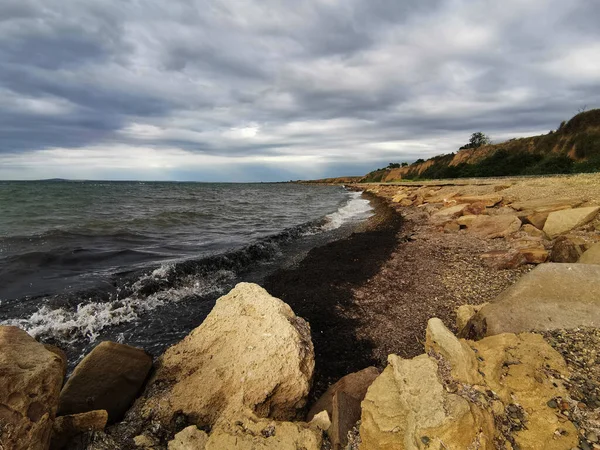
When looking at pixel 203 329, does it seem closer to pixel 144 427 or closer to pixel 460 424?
pixel 144 427

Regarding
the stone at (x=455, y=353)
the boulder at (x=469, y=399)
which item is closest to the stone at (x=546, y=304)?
the boulder at (x=469, y=399)

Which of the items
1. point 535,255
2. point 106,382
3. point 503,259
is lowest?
point 106,382

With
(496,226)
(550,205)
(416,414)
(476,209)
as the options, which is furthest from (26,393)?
(476,209)

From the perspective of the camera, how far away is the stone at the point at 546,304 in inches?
169

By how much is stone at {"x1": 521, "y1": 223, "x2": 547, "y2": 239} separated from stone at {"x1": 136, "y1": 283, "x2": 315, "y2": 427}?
9.30 meters

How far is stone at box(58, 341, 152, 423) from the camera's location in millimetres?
3922

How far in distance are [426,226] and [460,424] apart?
14.4 metres

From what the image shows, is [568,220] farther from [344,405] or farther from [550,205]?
[344,405]

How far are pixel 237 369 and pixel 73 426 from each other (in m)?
1.75

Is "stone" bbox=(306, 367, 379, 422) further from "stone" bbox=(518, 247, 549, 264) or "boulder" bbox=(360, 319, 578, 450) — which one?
"stone" bbox=(518, 247, 549, 264)

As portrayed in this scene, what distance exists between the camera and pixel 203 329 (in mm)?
4793

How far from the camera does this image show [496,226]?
1192 cm

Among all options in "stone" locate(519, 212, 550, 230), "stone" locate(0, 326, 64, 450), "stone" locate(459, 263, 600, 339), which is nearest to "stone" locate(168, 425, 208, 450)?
"stone" locate(0, 326, 64, 450)

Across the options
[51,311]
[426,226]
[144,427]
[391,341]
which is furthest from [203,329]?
[426,226]
